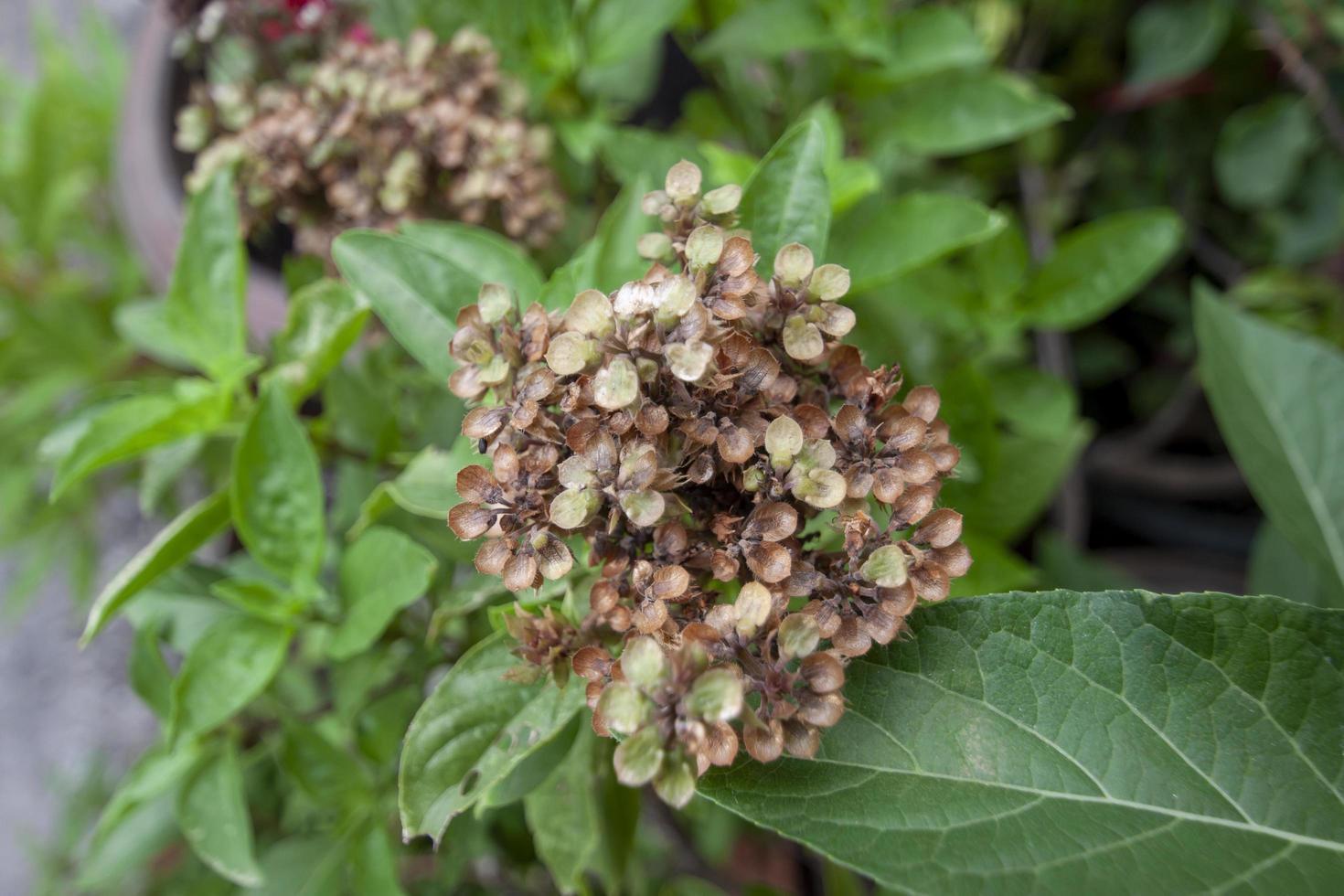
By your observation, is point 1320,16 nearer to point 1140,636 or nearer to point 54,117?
point 1140,636

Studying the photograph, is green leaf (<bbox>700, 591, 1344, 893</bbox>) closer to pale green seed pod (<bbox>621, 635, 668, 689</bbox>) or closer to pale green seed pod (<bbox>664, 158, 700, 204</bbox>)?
pale green seed pod (<bbox>621, 635, 668, 689</bbox>)

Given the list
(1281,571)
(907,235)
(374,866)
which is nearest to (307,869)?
Result: (374,866)

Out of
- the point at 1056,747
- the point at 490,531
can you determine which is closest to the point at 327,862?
the point at 490,531

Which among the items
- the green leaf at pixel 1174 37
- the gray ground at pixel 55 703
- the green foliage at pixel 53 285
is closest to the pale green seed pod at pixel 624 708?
the green foliage at pixel 53 285

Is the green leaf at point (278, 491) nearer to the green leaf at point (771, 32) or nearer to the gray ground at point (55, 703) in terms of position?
the green leaf at point (771, 32)

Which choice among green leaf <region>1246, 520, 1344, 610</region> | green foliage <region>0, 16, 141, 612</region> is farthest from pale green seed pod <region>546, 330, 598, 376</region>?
green foliage <region>0, 16, 141, 612</region>

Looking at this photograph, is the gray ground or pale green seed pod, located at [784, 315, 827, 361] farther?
the gray ground
